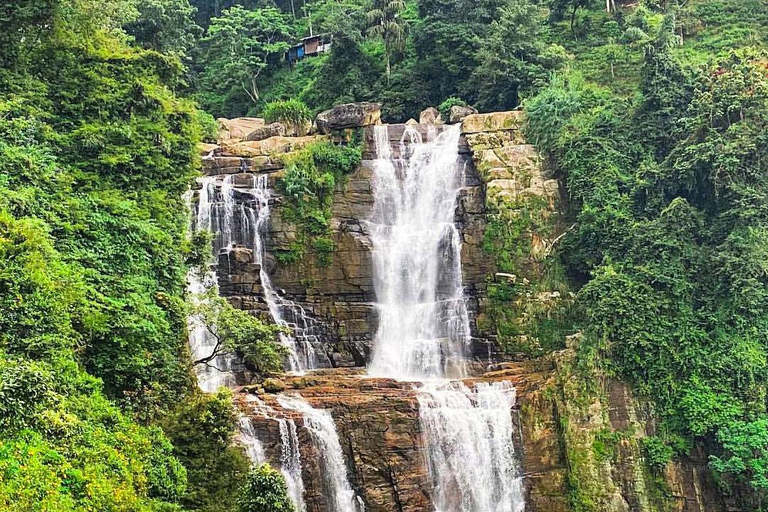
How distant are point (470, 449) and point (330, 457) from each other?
3.86 metres

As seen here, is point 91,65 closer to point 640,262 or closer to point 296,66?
point 640,262

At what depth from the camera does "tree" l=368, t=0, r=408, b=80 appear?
117 feet

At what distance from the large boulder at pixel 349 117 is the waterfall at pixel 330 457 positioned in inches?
512

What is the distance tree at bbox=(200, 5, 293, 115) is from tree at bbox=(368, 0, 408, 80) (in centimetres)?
738

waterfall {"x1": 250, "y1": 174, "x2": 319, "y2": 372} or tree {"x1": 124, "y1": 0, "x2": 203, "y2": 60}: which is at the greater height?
tree {"x1": 124, "y1": 0, "x2": 203, "y2": 60}

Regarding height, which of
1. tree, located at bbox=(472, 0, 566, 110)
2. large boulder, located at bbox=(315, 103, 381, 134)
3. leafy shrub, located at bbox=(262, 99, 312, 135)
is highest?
tree, located at bbox=(472, 0, 566, 110)

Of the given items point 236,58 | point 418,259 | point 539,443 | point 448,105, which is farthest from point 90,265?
point 236,58

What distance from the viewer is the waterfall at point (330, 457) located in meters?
16.6

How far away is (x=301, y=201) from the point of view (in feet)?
79.6

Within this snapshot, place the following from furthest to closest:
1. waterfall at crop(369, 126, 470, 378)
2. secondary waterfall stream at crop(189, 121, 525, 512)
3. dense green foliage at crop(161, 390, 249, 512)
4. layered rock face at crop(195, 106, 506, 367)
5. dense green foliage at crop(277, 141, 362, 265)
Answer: dense green foliage at crop(277, 141, 362, 265) → layered rock face at crop(195, 106, 506, 367) → waterfall at crop(369, 126, 470, 378) → secondary waterfall stream at crop(189, 121, 525, 512) → dense green foliage at crop(161, 390, 249, 512)

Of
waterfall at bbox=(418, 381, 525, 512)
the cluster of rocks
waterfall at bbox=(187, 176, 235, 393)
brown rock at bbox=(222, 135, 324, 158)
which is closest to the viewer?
waterfall at bbox=(418, 381, 525, 512)

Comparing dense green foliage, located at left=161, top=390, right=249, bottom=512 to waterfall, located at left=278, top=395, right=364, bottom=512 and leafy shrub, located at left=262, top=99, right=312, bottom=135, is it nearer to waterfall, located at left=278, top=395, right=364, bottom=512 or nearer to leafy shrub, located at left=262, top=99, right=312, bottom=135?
waterfall, located at left=278, top=395, right=364, bottom=512

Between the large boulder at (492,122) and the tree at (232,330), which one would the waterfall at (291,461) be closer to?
the tree at (232,330)

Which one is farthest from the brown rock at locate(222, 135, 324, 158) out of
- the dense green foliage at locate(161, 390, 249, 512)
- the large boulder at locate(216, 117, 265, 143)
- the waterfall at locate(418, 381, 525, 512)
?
the dense green foliage at locate(161, 390, 249, 512)
